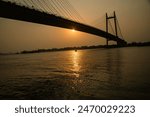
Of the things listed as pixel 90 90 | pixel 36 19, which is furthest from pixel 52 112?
pixel 36 19

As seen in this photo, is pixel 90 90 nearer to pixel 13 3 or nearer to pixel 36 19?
pixel 13 3

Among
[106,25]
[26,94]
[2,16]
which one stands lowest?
[26,94]

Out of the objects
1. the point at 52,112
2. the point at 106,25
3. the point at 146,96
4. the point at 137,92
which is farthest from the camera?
the point at 106,25

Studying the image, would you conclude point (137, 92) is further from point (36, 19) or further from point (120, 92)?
point (36, 19)

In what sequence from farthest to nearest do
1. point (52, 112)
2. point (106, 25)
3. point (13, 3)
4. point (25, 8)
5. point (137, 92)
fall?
1. point (106, 25)
2. point (25, 8)
3. point (13, 3)
4. point (137, 92)
5. point (52, 112)

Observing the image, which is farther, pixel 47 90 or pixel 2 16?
pixel 2 16

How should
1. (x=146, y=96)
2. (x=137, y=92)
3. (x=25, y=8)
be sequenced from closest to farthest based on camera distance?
(x=146, y=96) < (x=137, y=92) < (x=25, y=8)

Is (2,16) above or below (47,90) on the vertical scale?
above

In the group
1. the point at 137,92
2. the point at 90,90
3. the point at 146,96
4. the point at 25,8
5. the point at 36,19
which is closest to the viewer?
the point at 146,96

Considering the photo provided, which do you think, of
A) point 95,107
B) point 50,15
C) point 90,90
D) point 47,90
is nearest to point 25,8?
point 50,15
